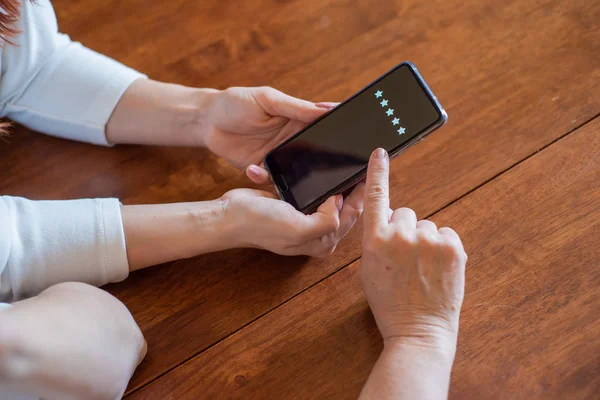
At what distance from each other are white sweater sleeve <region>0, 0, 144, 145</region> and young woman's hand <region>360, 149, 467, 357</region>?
357 millimetres

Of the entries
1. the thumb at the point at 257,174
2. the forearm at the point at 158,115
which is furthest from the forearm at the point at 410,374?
the forearm at the point at 158,115

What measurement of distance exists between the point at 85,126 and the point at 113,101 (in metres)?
0.05

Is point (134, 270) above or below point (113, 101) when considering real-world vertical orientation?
below

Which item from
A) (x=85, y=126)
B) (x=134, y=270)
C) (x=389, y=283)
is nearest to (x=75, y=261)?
(x=134, y=270)

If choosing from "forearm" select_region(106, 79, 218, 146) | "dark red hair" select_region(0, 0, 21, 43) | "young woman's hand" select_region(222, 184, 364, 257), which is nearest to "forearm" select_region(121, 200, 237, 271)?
"young woman's hand" select_region(222, 184, 364, 257)

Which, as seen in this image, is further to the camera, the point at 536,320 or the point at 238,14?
the point at 238,14

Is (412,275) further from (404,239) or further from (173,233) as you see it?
(173,233)

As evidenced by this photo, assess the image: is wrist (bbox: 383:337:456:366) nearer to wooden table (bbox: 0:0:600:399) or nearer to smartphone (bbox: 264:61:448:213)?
wooden table (bbox: 0:0:600:399)

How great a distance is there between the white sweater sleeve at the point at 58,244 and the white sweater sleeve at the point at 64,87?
0.13 metres

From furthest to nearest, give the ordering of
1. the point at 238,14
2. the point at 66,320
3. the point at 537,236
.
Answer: the point at 238,14
the point at 537,236
the point at 66,320

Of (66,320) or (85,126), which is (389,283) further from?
(85,126)

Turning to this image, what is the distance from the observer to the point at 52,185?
0.65 m

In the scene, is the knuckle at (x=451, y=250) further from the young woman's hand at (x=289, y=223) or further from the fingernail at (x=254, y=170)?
the fingernail at (x=254, y=170)

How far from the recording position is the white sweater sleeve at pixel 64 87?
2.07 feet
